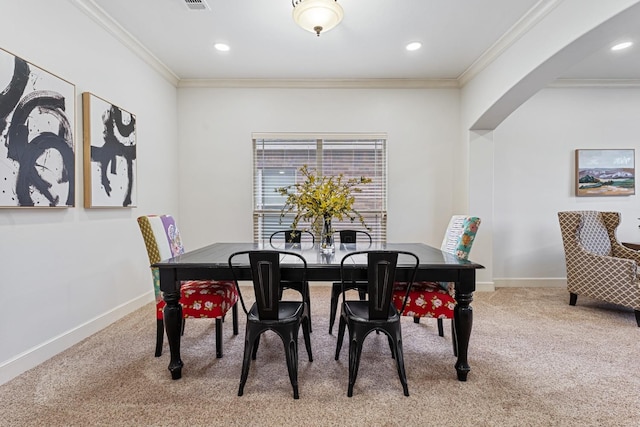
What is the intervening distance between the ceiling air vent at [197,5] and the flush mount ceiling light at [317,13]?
0.87m

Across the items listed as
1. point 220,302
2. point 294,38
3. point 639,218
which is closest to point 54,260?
point 220,302

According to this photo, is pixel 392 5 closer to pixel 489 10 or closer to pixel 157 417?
pixel 489 10

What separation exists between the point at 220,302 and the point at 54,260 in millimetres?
1324

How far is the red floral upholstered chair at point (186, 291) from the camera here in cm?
209

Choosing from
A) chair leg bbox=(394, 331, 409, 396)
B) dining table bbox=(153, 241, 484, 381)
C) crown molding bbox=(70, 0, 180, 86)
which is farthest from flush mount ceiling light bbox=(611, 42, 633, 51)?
crown molding bbox=(70, 0, 180, 86)

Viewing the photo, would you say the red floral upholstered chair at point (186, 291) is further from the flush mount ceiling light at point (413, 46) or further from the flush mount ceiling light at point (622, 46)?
the flush mount ceiling light at point (622, 46)

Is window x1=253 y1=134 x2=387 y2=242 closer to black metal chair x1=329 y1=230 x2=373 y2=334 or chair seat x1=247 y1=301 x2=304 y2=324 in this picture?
black metal chair x1=329 y1=230 x2=373 y2=334

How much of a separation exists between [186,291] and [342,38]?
2.75 meters

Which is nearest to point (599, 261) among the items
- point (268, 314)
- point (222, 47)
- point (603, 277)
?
point (603, 277)

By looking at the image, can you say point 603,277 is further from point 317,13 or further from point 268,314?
point 317,13

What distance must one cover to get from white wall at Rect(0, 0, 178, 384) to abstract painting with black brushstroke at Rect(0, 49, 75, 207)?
10cm

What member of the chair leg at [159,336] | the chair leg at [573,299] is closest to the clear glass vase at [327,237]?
the chair leg at [159,336]

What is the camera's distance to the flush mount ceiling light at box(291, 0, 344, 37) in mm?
2189

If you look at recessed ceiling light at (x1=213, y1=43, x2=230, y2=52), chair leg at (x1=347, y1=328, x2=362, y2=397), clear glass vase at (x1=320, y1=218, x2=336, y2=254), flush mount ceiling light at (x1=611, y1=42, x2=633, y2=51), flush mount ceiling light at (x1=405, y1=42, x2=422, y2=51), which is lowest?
chair leg at (x1=347, y1=328, x2=362, y2=397)
